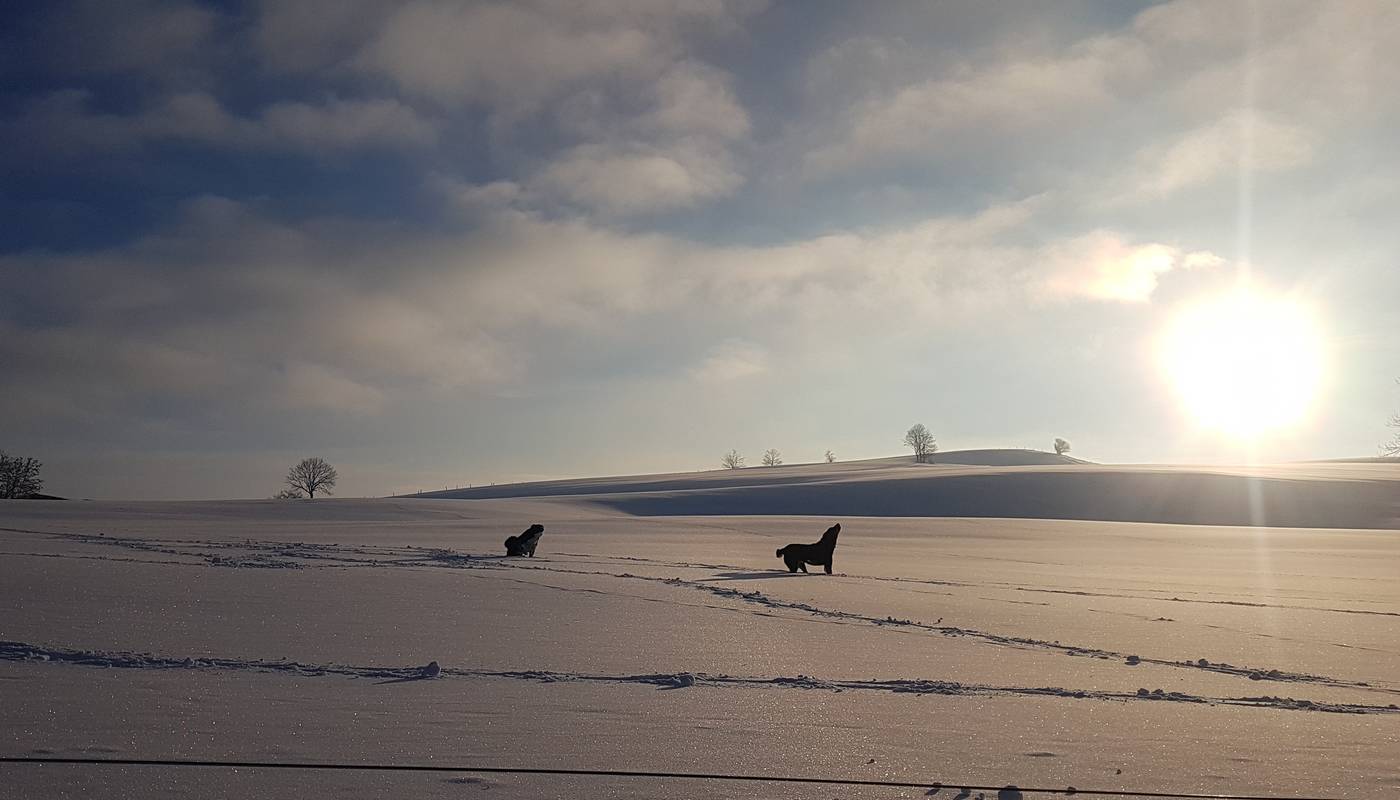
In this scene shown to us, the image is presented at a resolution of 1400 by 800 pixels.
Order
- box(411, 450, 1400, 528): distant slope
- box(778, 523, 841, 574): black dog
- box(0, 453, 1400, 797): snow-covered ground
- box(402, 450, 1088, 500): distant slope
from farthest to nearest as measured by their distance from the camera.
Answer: box(402, 450, 1088, 500): distant slope → box(411, 450, 1400, 528): distant slope → box(778, 523, 841, 574): black dog → box(0, 453, 1400, 797): snow-covered ground

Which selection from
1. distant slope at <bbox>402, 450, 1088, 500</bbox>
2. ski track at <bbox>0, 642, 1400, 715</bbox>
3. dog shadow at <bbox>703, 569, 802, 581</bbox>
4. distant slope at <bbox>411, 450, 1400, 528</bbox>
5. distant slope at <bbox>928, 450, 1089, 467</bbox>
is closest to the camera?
ski track at <bbox>0, 642, 1400, 715</bbox>

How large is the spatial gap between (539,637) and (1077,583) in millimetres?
10900

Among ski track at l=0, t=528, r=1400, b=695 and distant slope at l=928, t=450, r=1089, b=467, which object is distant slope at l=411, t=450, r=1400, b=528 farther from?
distant slope at l=928, t=450, r=1089, b=467

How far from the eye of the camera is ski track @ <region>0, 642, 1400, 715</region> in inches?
257

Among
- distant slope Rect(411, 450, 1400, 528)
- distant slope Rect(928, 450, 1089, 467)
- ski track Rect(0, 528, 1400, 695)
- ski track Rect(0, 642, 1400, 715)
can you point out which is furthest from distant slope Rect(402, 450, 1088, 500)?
ski track Rect(0, 642, 1400, 715)

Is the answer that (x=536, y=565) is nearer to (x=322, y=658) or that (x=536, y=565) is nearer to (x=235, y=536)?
(x=322, y=658)

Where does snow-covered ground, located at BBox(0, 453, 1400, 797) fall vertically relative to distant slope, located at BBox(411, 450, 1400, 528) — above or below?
below

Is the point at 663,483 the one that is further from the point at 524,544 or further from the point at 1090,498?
the point at 524,544

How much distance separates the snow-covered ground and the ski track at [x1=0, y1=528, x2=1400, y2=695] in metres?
0.09

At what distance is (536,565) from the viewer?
52.0 feet

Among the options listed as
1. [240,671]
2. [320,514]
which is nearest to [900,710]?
[240,671]

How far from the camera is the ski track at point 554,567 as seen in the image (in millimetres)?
8000

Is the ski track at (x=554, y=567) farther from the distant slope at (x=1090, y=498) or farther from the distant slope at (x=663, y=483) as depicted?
the distant slope at (x=663, y=483)

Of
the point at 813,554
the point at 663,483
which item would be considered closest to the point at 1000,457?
the point at 663,483
